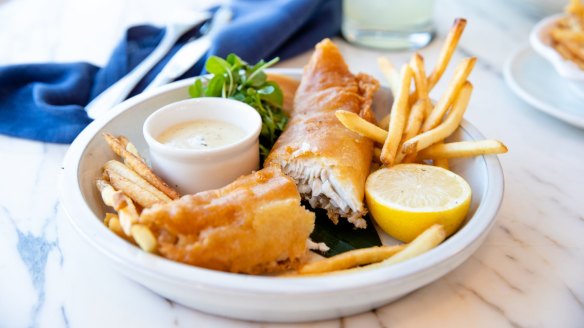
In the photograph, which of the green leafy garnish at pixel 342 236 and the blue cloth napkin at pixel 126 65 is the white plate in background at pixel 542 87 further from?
the green leafy garnish at pixel 342 236

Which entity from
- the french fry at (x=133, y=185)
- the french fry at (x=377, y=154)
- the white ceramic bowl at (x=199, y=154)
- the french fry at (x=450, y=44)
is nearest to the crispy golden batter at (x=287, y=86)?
the white ceramic bowl at (x=199, y=154)

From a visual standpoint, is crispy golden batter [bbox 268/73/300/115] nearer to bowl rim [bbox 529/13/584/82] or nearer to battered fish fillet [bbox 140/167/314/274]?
battered fish fillet [bbox 140/167/314/274]

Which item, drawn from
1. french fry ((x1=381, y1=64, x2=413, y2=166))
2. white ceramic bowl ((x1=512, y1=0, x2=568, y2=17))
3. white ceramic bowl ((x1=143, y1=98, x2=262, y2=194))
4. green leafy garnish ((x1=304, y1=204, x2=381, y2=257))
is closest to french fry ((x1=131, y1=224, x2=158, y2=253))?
white ceramic bowl ((x1=143, y1=98, x2=262, y2=194))

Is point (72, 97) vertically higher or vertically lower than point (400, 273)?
lower

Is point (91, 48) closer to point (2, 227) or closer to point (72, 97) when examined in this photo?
point (72, 97)

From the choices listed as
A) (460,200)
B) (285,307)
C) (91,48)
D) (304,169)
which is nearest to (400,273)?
(285,307)

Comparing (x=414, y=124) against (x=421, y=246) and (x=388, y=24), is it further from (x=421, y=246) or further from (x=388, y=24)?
(x=388, y=24)

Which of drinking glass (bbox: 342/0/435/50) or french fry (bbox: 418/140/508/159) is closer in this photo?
french fry (bbox: 418/140/508/159)

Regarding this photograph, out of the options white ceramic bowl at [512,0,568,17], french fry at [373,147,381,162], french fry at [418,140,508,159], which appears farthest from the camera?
white ceramic bowl at [512,0,568,17]
